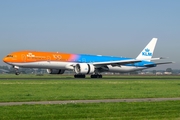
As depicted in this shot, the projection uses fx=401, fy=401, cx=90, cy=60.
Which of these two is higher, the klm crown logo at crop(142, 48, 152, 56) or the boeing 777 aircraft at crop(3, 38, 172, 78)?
the klm crown logo at crop(142, 48, 152, 56)

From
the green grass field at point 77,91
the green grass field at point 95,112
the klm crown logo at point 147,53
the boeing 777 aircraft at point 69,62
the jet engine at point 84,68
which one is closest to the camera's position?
the green grass field at point 95,112

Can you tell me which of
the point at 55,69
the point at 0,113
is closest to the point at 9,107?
the point at 0,113

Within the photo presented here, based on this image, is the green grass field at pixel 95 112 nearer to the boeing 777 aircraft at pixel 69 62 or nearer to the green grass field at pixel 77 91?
the green grass field at pixel 77 91

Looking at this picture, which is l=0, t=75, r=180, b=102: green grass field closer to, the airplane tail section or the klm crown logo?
the airplane tail section

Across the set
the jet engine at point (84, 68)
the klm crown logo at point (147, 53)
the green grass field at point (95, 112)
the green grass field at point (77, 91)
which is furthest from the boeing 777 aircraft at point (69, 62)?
the green grass field at point (95, 112)

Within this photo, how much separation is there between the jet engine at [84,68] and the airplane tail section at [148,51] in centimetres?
1889

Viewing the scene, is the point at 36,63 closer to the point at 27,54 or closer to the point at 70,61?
the point at 27,54

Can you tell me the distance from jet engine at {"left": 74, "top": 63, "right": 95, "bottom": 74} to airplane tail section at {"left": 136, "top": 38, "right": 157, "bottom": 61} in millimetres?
18889

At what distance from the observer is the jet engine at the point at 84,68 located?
6209 cm

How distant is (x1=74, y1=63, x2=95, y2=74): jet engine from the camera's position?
6209cm

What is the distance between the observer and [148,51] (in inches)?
3152

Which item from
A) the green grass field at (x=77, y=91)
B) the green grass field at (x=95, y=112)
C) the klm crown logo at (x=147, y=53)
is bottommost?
the green grass field at (x=95, y=112)

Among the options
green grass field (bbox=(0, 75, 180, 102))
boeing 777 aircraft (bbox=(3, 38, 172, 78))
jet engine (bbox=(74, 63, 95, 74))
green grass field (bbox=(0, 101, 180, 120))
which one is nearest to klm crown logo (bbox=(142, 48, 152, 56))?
boeing 777 aircraft (bbox=(3, 38, 172, 78))

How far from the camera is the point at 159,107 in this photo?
18.9 m
